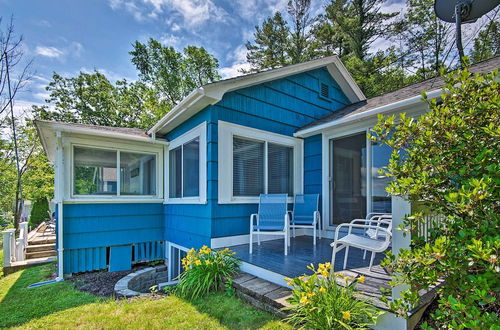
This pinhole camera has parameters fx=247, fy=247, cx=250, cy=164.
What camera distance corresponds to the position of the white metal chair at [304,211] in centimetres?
474

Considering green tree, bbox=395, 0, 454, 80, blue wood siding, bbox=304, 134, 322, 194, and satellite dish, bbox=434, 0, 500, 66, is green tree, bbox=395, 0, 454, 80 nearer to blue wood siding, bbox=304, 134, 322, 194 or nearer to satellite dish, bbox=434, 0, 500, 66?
satellite dish, bbox=434, 0, 500, 66

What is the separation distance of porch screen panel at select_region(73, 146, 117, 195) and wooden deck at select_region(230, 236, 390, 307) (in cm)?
314

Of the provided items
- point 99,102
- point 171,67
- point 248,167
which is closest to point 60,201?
point 248,167

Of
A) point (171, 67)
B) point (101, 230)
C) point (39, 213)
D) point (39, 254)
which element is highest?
point (171, 67)

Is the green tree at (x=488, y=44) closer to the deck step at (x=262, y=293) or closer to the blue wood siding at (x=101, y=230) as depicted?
the deck step at (x=262, y=293)

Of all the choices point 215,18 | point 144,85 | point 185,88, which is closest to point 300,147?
point 215,18

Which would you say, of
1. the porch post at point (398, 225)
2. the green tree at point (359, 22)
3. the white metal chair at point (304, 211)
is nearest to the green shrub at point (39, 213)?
the white metal chair at point (304, 211)

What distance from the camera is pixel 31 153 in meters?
12.4

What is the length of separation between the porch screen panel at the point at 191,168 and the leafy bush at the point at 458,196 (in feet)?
11.5

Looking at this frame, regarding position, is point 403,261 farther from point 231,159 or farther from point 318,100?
point 318,100

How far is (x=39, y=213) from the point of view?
42.4ft

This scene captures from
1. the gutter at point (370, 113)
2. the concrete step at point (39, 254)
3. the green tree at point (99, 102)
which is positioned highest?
the green tree at point (99, 102)

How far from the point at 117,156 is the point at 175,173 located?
4.20 ft

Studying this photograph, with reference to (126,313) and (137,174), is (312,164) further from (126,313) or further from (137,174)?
(126,313)
